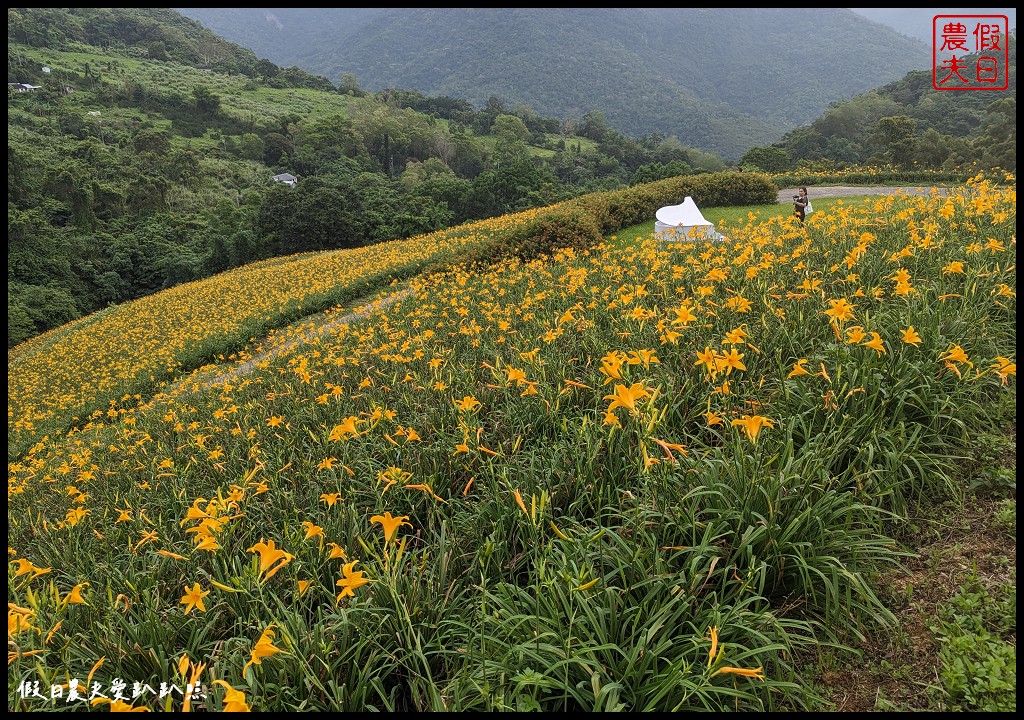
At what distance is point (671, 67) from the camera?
6353 inches

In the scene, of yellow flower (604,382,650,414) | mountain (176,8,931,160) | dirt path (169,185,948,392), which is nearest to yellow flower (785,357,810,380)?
yellow flower (604,382,650,414)

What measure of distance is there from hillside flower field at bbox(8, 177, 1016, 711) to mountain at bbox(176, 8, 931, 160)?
110913 millimetres

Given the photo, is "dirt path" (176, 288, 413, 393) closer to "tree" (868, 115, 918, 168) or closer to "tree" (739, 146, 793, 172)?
"tree" (868, 115, 918, 168)

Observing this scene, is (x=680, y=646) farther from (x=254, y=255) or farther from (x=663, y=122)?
(x=663, y=122)

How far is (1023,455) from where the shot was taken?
2191mm

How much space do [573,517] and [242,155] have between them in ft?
235

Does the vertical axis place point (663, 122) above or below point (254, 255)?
above

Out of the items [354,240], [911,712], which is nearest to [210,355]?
[911,712]

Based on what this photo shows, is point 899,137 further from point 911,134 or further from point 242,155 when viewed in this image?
point 242,155

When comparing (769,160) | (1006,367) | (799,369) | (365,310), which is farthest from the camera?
(769,160)

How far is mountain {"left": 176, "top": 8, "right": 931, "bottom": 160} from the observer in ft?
407

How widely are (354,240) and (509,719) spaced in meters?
29.8

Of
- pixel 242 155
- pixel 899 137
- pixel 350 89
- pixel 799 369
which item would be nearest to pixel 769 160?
pixel 899 137

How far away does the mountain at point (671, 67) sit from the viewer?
124125mm
